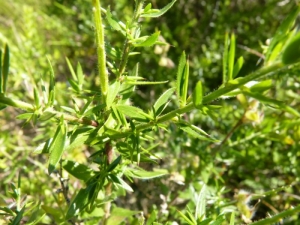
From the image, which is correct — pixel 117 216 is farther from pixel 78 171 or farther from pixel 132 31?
pixel 132 31

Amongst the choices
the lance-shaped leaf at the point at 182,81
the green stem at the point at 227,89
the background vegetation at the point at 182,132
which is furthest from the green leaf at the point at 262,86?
the background vegetation at the point at 182,132

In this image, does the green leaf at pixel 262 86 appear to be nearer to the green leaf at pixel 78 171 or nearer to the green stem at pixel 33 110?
the green stem at pixel 33 110

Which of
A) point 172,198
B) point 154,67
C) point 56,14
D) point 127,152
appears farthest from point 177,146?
point 56,14

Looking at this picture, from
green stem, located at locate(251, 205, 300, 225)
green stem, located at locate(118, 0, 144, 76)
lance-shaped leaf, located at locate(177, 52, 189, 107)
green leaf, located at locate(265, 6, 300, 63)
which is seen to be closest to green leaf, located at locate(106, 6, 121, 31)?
green stem, located at locate(118, 0, 144, 76)

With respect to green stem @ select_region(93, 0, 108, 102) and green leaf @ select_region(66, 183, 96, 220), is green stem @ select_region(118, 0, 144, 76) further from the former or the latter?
green leaf @ select_region(66, 183, 96, 220)

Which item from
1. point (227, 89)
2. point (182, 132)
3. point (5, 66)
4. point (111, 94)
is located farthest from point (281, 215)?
point (182, 132)
